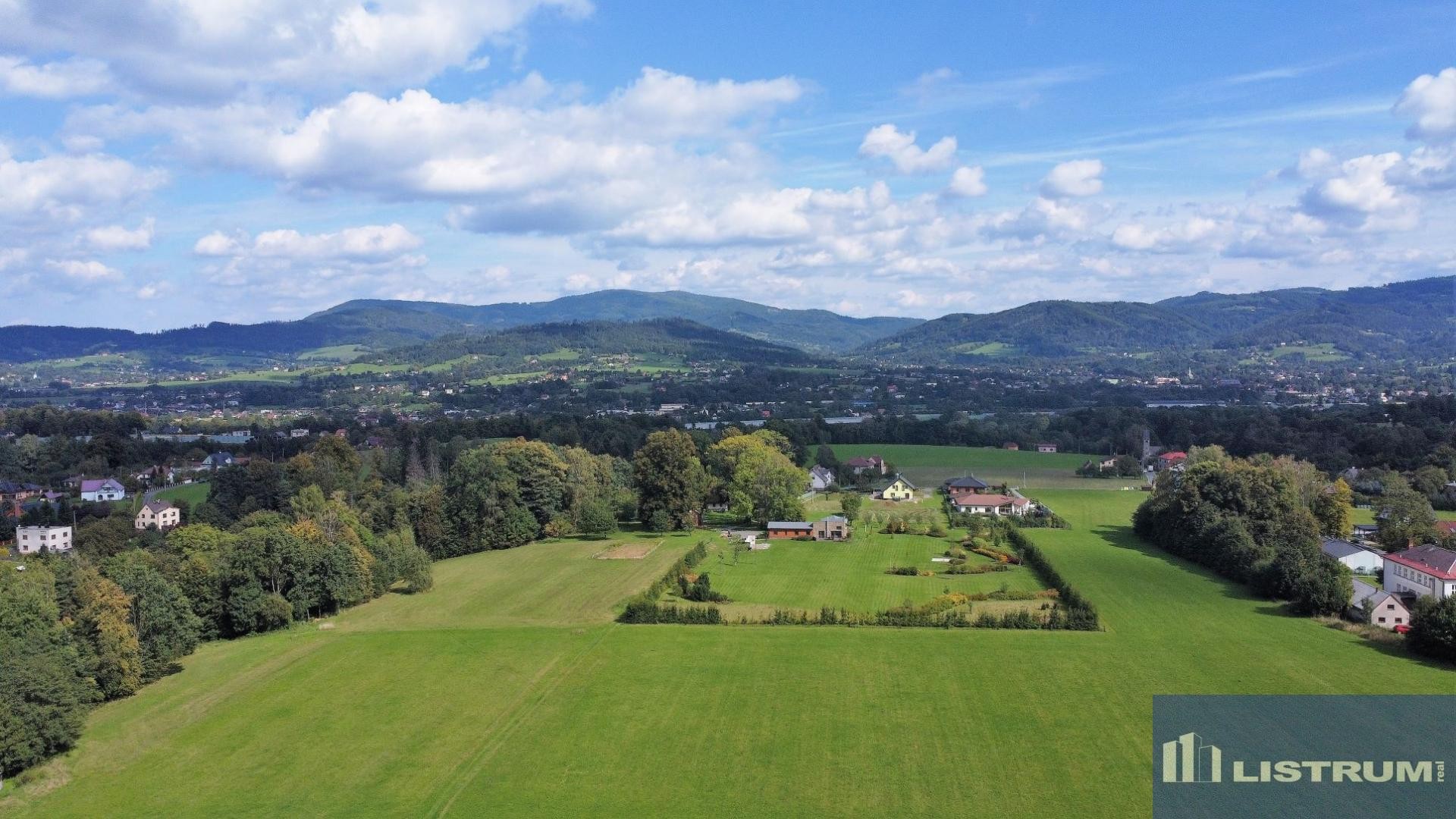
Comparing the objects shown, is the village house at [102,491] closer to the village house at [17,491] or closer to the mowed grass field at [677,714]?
the village house at [17,491]

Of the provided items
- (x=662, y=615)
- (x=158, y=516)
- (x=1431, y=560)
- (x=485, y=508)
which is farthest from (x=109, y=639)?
(x=1431, y=560)

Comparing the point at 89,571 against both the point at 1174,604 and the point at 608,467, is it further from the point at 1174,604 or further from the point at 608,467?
the point at 1174,604

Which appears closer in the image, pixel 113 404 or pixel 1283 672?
→ pixel 1283 672

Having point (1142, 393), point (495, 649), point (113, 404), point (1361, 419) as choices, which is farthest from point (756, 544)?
point (113, 404)

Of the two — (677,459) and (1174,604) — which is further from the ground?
(677,459)

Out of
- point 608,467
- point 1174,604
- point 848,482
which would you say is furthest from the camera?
point 848,482

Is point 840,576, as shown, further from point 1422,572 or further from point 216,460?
point 216,460

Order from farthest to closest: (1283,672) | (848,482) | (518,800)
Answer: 1. (848,482)
2. (1283,672)
3. (518,800)
